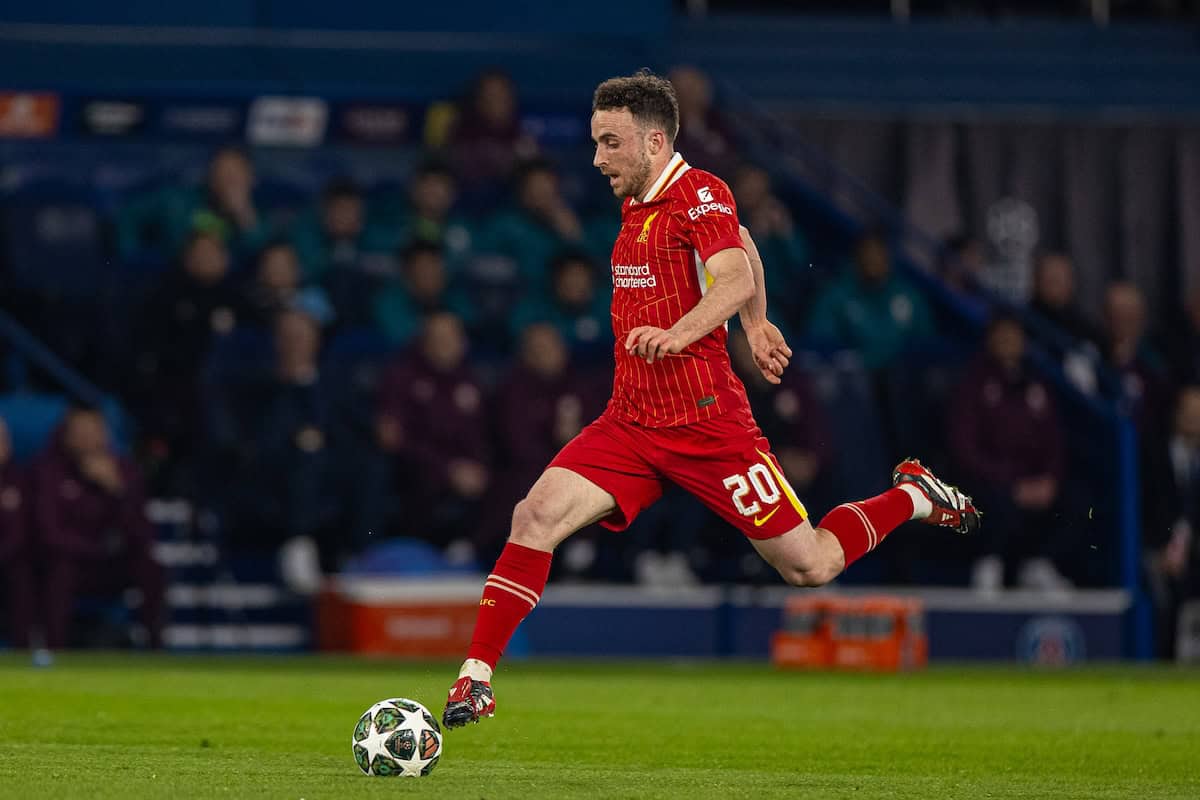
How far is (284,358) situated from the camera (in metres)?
15.3

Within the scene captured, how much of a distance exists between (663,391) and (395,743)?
1647 millimetres

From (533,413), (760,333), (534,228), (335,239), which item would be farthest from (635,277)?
(534,228)

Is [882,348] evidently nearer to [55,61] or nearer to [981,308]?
[981,308]

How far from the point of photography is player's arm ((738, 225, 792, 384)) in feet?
24.0

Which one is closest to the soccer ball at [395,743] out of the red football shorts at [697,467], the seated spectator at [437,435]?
the red football shorts at [697,467]

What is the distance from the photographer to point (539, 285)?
17188mm

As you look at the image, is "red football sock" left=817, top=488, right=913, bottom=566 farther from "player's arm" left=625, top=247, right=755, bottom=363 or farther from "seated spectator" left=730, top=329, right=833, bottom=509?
"seated spectator" left=730, top=329, right=833, bottom=509

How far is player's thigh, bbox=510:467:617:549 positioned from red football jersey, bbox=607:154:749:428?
347 millimetres

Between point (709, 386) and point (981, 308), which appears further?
point (981, 308)

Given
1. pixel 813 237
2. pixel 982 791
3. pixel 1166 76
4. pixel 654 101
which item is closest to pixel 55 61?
pixel 813 237

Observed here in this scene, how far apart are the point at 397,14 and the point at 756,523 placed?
13.7 meters

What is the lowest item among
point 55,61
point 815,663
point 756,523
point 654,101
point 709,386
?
point 815,663

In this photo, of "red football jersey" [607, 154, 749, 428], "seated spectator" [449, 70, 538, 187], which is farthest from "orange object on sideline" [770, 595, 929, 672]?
"red football jersey" [607, 154, 749, 428]

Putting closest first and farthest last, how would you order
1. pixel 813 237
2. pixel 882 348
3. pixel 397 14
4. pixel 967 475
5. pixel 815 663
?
pixel 815 663 < pixel 967 475 < pixel 882 348 < pixel 813 237 < pixel 397 14
